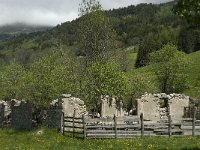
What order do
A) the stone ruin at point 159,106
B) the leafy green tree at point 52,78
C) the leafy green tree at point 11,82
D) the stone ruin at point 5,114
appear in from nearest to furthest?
the stone ruin at point 5,114 → the stone ruin at point 159,106 → the leafy green tree at point 52,78 → the leafy green tree at point 11,82

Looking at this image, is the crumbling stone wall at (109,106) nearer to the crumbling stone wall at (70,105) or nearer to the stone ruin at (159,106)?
the stone ruin at (159,106)

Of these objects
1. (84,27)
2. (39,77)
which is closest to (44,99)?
(39,77)

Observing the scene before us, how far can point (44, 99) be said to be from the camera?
5909cm

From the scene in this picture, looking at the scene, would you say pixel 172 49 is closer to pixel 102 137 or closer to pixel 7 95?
pixel 7 95

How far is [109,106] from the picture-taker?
50281mm

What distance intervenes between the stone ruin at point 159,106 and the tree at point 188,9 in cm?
2702

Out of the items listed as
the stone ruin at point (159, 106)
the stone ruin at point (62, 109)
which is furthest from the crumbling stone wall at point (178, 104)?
the stone ruin at point (62, 109)

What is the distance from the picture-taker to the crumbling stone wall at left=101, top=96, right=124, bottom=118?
49881mm

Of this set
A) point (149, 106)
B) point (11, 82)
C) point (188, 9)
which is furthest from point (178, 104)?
point (11, 82)

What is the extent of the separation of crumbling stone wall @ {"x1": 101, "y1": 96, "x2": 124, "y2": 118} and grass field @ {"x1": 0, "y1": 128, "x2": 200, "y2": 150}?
10.3 meters

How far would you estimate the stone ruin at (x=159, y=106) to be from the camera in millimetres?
51656

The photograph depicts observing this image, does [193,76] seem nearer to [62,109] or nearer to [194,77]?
[194,77]

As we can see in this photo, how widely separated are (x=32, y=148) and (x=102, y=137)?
23.0ft

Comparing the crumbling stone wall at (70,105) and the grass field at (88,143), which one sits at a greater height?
the crumbling stone wall at (70,105)
